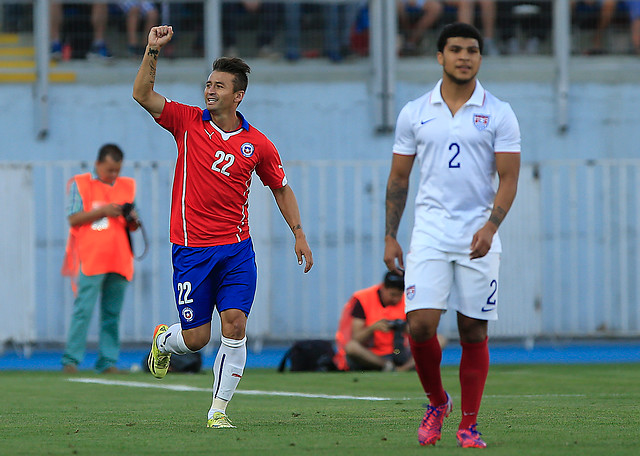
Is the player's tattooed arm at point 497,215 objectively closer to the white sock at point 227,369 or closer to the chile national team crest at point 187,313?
the white sock at point 227,369

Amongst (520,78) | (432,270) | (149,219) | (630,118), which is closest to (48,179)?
(149,219)

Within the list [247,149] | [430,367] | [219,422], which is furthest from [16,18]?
[430,367]

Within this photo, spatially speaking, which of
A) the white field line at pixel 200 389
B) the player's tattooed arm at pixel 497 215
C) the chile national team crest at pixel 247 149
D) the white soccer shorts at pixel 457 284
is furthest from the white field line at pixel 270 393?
the player's tattooed arm at pixel 497 215

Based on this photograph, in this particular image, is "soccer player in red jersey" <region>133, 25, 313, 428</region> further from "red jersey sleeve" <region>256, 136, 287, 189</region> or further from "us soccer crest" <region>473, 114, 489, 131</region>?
"us soccer crest" <region>473, 114, 489, 131</region>

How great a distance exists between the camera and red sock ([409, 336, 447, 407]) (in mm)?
5969

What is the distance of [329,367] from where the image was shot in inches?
508

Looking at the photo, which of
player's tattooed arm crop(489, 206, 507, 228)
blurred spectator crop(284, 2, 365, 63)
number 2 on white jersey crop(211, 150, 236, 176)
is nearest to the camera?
player's tattooed arm crop(489, 206, 507, 228)

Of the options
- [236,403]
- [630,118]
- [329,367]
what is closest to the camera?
[236,403]

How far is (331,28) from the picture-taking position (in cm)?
1758

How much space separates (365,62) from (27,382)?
8319mm

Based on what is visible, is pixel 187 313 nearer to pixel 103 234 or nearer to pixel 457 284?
pixel 457 284

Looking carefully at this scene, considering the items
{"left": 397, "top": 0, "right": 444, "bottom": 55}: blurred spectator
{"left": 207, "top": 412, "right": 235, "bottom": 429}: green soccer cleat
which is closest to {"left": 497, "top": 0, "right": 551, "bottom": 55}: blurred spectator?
{"left": 397, "top": 0, "right": 444, "bottom": 55}: blurred spectator

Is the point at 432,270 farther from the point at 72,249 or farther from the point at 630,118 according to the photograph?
the point at 630,118

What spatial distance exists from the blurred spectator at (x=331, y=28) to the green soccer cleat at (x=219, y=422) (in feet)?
36.7
